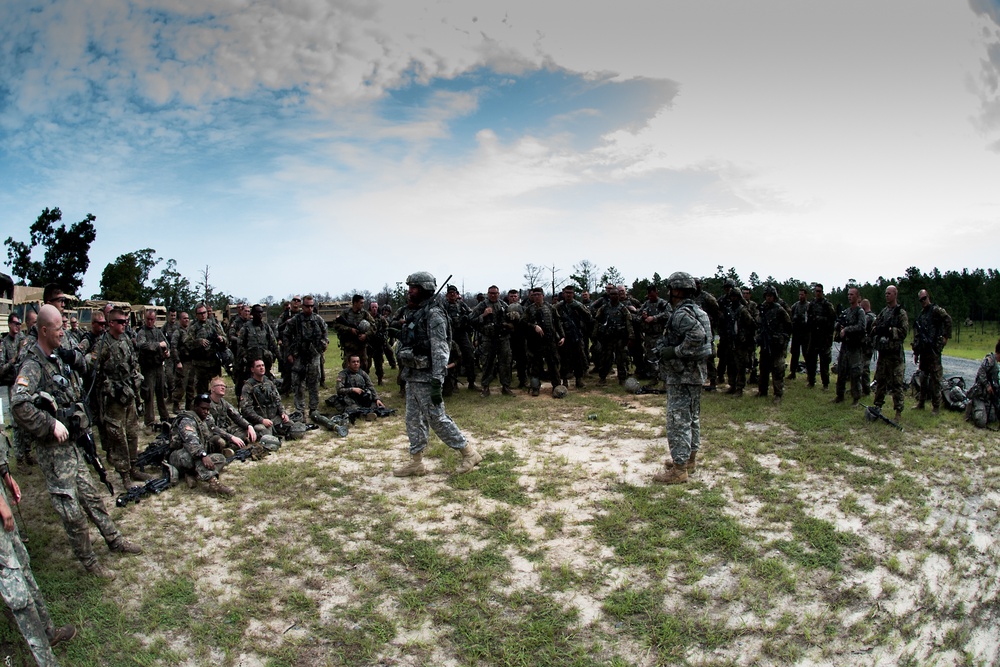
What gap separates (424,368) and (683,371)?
111 inches

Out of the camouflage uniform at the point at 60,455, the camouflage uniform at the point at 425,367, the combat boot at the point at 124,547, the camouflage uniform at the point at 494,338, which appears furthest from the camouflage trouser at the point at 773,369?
the camouflage uniform at the point at 60,455

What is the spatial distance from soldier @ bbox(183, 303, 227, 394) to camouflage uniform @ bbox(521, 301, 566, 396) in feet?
18.2

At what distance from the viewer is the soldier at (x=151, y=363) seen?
9094 mm

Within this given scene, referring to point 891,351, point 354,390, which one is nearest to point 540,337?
point 354,390

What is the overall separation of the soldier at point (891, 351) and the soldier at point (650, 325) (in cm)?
315

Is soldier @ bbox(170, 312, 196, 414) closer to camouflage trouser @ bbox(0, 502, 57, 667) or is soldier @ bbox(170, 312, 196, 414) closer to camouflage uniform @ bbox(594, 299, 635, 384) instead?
camouflage trouser @ bbox(0, 502, 57, 667)

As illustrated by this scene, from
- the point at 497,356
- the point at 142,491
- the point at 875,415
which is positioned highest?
the point at 497,356

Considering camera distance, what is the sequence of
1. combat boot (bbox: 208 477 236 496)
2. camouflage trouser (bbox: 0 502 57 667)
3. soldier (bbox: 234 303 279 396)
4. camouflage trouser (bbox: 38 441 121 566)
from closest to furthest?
camouflage trouser (bbox: 0 502 57 667), camouflage trouser (bbox: 38 441 121 566), combat boot (bbox: 208 477 236 496), soldier (bbox: 234 303 279 396)

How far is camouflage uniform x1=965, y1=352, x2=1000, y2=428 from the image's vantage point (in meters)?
8.02

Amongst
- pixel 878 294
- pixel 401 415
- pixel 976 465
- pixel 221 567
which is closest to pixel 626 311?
pixel 401 415

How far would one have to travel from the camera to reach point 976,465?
21.3 ft

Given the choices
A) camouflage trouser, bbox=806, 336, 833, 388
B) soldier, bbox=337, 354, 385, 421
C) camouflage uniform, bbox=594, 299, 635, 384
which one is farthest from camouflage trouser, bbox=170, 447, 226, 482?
camouflage trouser, bbox=806, 336, 833, 388

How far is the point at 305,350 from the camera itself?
378 inches

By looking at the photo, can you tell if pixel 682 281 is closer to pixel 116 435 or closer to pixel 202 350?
pixel 116 435
